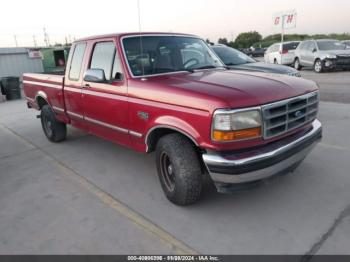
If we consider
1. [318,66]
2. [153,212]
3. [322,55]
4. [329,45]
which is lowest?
[318,66]

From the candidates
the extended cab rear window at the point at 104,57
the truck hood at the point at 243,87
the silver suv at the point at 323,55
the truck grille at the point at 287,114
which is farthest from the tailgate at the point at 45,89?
the silver suv at the point at 323,55

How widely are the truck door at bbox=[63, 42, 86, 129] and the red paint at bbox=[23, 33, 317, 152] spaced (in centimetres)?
2

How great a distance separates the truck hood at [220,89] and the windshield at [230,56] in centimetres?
452

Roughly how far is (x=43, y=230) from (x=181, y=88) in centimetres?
208

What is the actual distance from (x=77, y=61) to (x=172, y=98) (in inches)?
98.7

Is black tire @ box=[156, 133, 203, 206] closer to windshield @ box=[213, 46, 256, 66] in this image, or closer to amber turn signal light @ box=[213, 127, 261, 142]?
amber turn signal light @ box=[213, 127, 261, 142]

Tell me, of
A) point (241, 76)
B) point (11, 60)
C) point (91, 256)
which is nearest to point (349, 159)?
point (241, 76)

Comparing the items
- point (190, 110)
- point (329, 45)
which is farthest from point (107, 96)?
point (329, 45)

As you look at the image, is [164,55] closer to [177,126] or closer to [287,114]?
[177,126]

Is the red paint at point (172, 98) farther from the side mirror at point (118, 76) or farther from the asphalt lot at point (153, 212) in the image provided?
the asphalt lot at point (153, 212)

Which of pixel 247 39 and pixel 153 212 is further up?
pixel 153 212

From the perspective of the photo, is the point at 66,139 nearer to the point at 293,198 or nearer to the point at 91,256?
the point at 91,256

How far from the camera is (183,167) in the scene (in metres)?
3.17

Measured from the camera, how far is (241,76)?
11.8 ft
